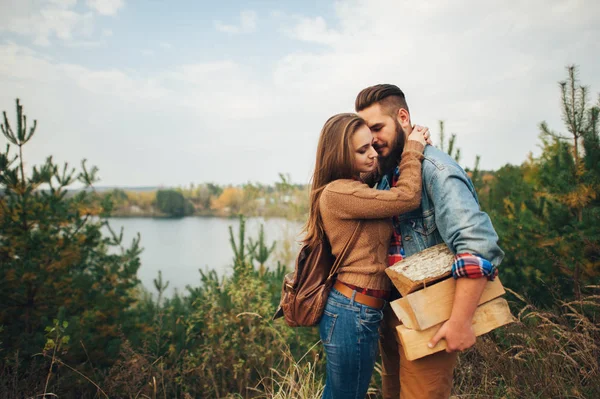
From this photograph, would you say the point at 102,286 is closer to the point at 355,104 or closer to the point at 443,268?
the point at 355,104

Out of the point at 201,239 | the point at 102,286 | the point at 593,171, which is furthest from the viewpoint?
the point at 201,239

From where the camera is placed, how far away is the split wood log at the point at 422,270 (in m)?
1.50

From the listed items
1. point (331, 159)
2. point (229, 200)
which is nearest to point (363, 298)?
point (331, 159)

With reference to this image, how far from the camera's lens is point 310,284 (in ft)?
5.98

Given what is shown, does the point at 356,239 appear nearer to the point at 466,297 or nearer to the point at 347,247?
the point at 347,247

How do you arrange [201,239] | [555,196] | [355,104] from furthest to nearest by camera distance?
[201,239] < [555,196] < [355,104]

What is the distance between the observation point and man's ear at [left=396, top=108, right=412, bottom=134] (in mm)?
2074

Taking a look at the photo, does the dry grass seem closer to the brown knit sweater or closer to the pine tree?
the brown knit sweater

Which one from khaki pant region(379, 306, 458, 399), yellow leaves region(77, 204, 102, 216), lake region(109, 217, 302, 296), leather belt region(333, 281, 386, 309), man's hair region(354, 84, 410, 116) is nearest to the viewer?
khaki pant region(379, 306, 458, 399)

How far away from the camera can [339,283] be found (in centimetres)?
177

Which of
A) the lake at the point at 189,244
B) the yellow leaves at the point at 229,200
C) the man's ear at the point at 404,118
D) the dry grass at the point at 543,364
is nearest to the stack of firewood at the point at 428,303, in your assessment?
the man's ear at the point at 404,118

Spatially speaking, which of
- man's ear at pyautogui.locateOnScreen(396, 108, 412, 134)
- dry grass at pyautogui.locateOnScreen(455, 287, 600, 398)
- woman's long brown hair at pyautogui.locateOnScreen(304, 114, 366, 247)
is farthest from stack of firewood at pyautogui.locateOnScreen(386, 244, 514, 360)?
dry grass at pyautogui.locateOnScreen(455, 287, 600, 398)

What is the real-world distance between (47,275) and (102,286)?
100 centimetres

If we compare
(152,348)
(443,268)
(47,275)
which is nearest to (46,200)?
(47,275)
